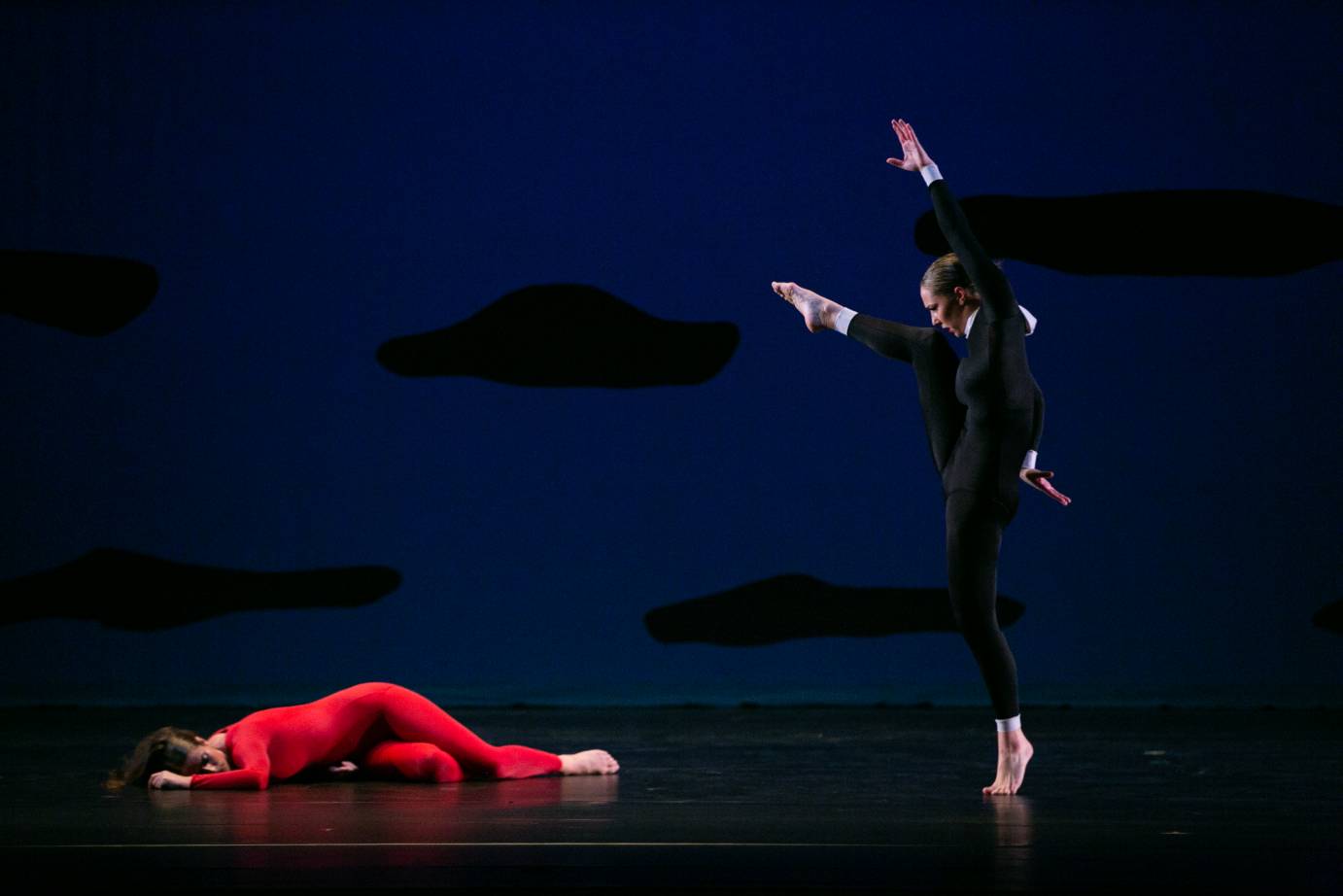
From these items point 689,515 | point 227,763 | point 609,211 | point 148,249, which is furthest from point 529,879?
point 148,249

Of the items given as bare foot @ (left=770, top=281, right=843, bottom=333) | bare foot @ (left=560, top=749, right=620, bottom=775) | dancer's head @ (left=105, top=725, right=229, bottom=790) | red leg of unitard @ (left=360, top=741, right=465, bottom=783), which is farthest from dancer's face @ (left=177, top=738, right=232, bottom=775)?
bare foot @ (left=770, top=281, right=843, bottom=333)

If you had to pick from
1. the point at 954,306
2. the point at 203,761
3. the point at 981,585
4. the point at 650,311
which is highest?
the point at 650,311

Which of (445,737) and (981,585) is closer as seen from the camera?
(981,585)

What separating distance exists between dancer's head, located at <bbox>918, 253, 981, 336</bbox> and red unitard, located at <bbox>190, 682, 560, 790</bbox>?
1.34 metres

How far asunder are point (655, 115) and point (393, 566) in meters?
1.91

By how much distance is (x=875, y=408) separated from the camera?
5398 millimetres

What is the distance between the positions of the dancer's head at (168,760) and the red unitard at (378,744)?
43 mm

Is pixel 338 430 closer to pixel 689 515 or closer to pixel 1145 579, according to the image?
pixel 689 515

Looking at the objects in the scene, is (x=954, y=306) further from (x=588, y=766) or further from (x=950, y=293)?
(x=588, y=766)

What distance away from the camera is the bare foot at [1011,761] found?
2.96m

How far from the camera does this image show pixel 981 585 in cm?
290

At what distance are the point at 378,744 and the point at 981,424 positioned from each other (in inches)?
61.2

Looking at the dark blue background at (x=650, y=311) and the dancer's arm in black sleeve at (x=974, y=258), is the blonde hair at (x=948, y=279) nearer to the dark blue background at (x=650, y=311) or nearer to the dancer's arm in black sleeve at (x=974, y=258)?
the dancer's arm in black sleeve at (x=974, y=258)

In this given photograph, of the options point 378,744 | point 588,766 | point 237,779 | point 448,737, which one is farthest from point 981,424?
point 237,779
